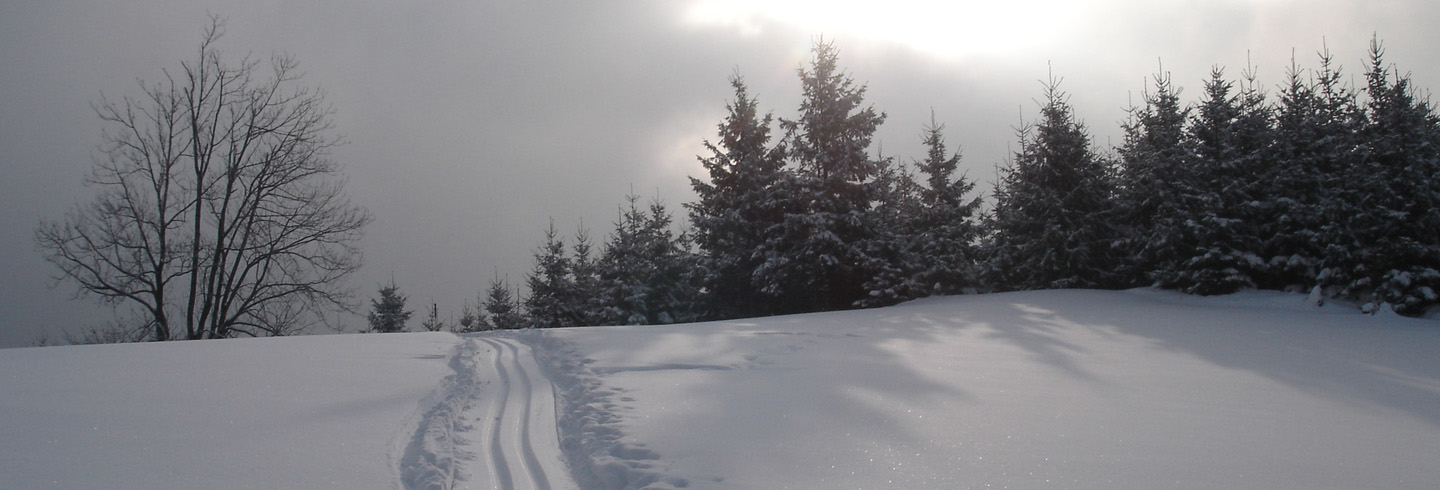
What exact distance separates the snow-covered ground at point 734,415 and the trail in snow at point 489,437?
28mm

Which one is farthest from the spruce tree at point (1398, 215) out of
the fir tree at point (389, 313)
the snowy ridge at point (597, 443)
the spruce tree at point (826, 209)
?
the fir tree at point (389, 313)

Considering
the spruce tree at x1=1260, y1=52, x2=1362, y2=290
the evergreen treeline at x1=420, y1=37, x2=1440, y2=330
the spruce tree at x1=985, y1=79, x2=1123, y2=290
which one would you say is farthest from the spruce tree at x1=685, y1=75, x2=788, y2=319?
the spruce tree at x1=1260, y1=52, x2=1362, y2=290

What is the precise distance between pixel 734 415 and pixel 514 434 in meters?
1.97

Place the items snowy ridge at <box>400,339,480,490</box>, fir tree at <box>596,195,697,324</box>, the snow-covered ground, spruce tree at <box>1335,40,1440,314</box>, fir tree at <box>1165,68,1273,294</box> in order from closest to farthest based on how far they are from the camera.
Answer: the snow-covered ground → snowy ridge at <box>400,339,480,490</box> → spruce tree at <box>1335,40,1440,314</box> → fir tree at <box>1165,68,1273,294</box> → fir tree at <box>596,195,697,324</box>

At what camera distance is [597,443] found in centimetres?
547

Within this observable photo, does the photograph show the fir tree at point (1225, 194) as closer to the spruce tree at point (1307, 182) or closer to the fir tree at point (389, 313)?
the spruce tree at point (1307, 182)

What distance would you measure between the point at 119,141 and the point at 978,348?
73.1 feet

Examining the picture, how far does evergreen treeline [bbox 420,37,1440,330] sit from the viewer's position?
52.1 feet

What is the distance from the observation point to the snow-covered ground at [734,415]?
173 inches

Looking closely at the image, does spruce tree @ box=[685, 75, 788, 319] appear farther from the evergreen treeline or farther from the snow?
the snow

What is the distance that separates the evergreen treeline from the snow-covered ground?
21.9 ft

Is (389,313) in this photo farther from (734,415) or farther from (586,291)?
(734,415)

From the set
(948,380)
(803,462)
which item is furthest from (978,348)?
(803,462)

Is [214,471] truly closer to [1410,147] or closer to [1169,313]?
[1169,313]
